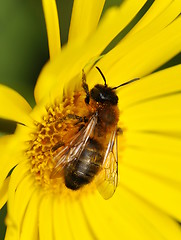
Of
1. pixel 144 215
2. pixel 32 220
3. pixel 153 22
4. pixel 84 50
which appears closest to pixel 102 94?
pixel 153 22

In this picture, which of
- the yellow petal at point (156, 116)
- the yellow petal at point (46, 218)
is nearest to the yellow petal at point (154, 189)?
the yellow petal at point (156, 116)

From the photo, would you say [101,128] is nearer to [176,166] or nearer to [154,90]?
[154,90]

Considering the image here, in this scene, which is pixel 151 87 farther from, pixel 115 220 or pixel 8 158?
pixel 8 158

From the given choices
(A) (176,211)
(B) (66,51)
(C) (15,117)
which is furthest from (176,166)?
(B) (66,51)

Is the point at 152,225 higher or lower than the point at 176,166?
lower

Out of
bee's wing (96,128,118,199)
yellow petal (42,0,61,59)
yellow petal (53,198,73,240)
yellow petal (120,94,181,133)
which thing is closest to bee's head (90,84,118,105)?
bee's wing (96,128,118,199)

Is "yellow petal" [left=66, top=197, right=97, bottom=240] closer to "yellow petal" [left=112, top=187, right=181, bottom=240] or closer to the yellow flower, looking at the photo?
the yellow flower

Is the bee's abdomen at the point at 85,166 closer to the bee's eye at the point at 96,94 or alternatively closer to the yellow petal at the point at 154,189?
the bee's eye at the point at 96,94
